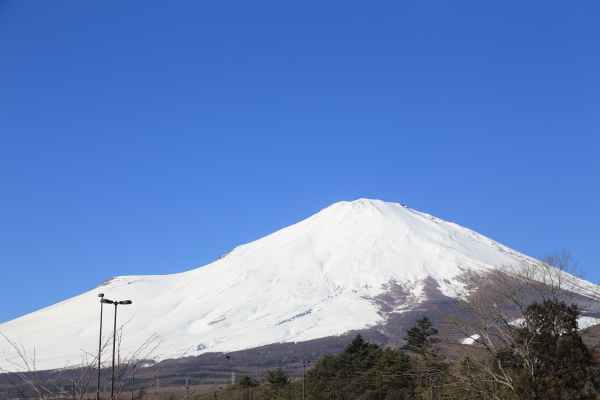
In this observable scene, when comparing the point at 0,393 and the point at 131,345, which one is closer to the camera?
the point at 0,393

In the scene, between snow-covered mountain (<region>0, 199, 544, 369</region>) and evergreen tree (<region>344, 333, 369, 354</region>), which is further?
snow-covered mountain (<region>0, 199, 544, 369</region>)

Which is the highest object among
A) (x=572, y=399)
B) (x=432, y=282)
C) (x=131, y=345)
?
(x=432, y=282)

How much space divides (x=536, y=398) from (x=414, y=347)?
122ft

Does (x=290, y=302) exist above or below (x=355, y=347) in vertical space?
above

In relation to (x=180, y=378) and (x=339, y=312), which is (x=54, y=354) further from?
(x=339, y=312)

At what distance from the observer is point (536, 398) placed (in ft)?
74.4

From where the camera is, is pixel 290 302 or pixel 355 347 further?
pixel 290 302

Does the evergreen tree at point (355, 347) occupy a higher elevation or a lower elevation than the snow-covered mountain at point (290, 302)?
lower

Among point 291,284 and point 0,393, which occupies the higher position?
point 291,284

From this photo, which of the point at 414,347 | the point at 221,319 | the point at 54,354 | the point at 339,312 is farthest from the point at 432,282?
the point at 414,347

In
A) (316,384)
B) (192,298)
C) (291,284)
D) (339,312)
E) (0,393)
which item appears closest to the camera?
(316,384)

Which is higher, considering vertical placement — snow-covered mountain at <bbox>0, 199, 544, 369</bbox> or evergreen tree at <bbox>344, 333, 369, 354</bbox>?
snow-covered mountain at <bbox>0, 199, 544, 369</bbox>

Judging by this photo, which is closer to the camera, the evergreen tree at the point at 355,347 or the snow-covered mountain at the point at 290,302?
the evergreen tree at the point at 355,347

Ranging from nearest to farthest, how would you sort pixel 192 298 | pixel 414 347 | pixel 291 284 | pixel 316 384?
pixel 316 384, pixel 414 347, pixel 291 284, pixel 192 298
